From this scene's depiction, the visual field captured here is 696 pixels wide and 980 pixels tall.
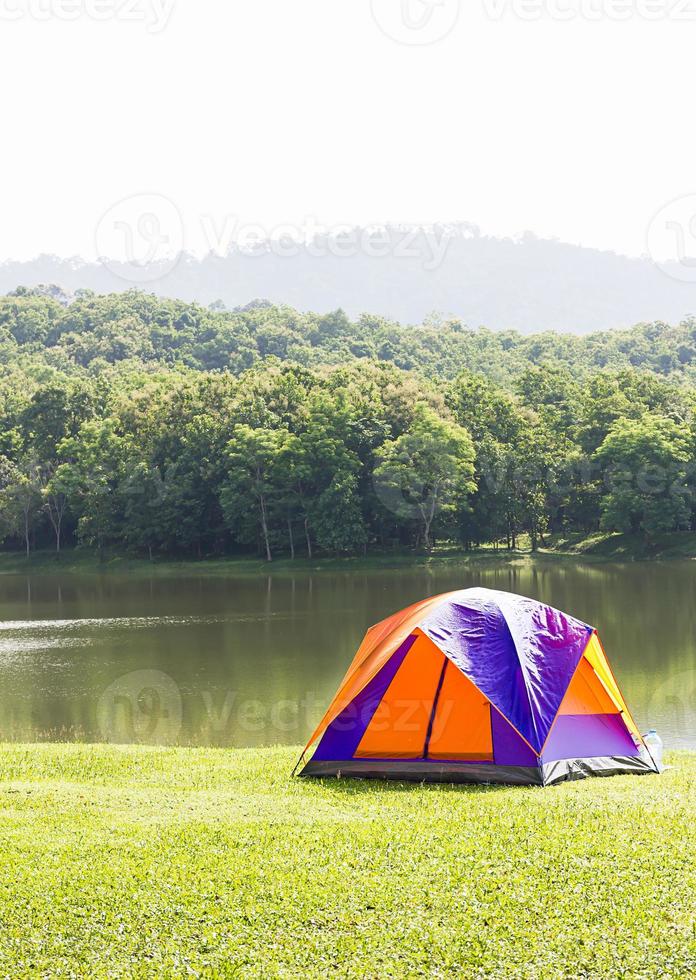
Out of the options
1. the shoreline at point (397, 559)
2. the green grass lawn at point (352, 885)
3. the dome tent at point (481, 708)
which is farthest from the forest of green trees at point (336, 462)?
the green grass lawn at point (352, 885)

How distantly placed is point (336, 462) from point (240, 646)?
109ft

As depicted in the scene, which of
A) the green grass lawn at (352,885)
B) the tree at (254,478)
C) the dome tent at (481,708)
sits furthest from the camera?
the tree at (254,478)

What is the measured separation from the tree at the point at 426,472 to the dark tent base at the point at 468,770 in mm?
46293

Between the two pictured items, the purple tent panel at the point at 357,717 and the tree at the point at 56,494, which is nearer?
the purple tent panel at the point at 357,717

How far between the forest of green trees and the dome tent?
46.1m

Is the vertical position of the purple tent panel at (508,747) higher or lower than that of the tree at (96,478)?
lower

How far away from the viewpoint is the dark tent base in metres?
10.4

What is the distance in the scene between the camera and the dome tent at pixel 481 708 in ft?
35.0

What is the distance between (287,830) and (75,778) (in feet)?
13.6

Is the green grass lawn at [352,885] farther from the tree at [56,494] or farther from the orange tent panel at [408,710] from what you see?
the tree at [56,494]

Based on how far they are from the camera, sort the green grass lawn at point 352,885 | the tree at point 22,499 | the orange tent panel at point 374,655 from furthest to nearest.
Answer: the tree at point 22,499
the orange tent panel at point 374,655
the green grass lawn at point 352,885

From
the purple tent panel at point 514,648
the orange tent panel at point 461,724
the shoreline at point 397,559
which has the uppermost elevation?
the purple tent panel at point 514,648

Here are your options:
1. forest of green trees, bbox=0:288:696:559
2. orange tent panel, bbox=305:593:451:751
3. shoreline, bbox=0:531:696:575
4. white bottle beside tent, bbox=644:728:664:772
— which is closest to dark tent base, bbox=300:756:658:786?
white bottle beside tent, bbox=644:728:664:772

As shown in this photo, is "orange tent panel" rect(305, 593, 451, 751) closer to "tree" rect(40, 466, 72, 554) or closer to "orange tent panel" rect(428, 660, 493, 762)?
"orange tent panel" rect(428, 660, 493, 762)
